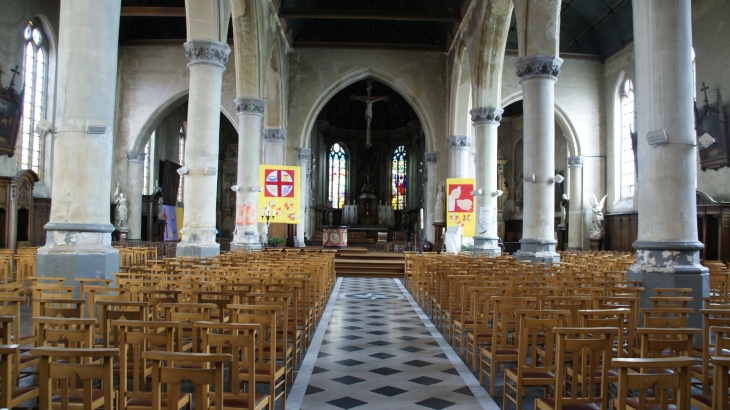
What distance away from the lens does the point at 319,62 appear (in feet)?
95.9

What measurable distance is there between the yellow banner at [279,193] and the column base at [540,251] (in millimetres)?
8926

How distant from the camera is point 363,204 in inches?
1623

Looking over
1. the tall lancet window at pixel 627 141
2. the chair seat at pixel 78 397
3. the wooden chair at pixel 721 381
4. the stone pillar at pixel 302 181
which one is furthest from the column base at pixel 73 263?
the tall lancet window at pixel 627 141

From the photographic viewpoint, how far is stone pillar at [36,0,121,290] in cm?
885

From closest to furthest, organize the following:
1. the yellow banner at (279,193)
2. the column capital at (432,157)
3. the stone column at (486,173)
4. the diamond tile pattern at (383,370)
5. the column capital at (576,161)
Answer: the diamond tile pattern at (383,370)
the stone column at (486,173)
the yellow banner at (279,193)
the column capital at (576,161)
the column capital at (432,157)

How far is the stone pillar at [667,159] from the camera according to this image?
317 inches

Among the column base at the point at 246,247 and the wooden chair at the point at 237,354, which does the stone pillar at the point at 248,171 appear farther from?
the wooden chair at the point at 237,354

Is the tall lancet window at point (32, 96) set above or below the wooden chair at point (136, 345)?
above

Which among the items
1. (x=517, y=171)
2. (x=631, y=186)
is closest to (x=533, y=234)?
(x=631, y=186)

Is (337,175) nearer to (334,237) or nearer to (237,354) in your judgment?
(334,237)

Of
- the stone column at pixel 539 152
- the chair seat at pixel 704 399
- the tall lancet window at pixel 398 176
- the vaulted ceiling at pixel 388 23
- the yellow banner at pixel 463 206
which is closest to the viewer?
the chair seat at pixel 704 399

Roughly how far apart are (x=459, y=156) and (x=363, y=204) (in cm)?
1491

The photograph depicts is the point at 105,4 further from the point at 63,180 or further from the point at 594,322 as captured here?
the point at 594,322

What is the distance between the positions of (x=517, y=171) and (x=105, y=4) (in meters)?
28.7
